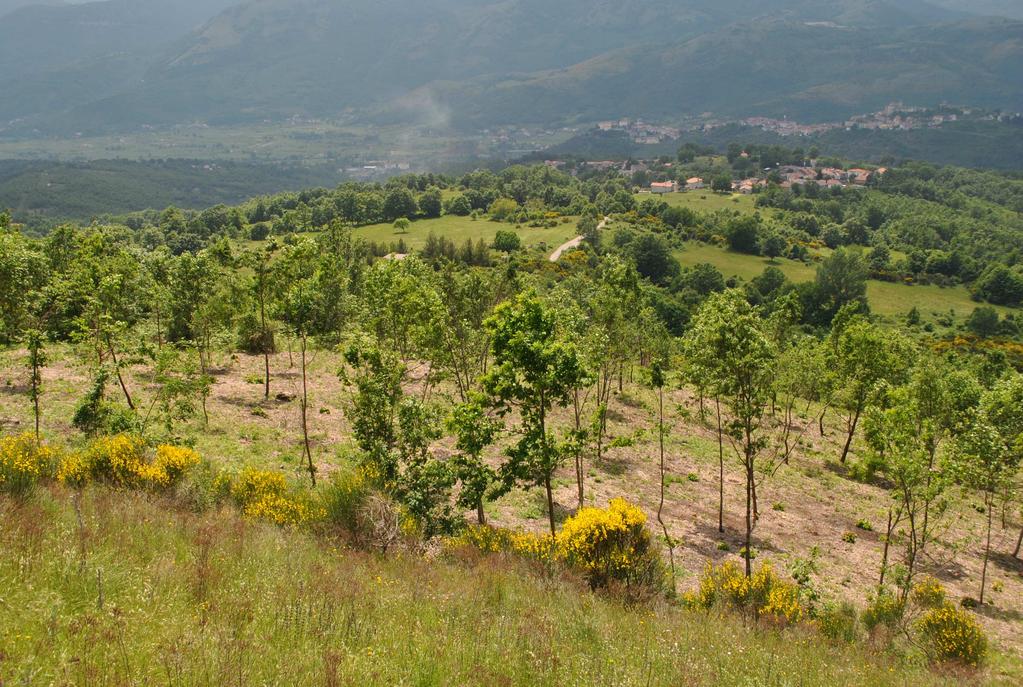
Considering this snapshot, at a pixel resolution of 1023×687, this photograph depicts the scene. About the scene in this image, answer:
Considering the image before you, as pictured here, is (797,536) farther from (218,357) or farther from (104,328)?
(218,357)

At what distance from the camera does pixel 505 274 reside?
37.8 meters

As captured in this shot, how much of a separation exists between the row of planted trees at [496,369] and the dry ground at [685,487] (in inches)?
35.0

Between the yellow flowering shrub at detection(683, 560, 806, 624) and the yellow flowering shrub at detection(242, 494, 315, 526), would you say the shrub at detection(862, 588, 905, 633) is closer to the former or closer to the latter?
the yellow flowering shrub at detection(683, 560, 806, 624)

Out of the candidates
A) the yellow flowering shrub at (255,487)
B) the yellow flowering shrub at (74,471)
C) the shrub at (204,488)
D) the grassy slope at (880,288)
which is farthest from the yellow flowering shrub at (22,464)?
the grassy slope at (880,288)

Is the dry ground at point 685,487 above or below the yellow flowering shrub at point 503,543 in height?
below

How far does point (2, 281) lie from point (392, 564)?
40.5 ft

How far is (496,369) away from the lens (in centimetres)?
1537

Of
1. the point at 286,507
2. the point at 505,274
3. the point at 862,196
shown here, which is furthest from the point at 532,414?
the point at 862,196

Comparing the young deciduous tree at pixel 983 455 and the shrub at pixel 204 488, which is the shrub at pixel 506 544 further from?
the young deciduous tree at pixel 983 455

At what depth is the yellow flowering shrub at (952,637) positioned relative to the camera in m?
15.0

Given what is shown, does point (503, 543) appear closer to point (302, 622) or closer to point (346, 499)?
point (346, 499)

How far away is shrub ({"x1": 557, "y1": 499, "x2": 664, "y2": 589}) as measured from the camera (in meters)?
15.0

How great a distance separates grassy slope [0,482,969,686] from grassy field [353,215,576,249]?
101 m

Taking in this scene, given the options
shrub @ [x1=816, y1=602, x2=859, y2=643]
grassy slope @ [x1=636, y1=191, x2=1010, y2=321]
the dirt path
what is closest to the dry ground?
shrub @ [x1=816, y1=602, x2=859, y2=643]
